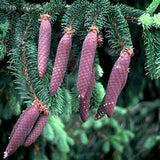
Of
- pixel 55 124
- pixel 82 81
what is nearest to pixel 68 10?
pixel 82 81

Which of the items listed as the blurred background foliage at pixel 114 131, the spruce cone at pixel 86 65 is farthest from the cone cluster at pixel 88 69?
the blurred background foliage at pixel 114 131

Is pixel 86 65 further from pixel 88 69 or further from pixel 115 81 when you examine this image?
pixel 115 81

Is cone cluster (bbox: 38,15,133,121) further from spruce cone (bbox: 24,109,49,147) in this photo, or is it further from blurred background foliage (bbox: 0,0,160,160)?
blurred background foliage (bbox: 0,0,160,160)

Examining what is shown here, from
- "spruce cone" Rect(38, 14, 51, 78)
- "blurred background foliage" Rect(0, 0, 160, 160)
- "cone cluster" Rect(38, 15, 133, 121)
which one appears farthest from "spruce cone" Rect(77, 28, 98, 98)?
"blurred background foliage" Rect(0, 0, 160, 160)

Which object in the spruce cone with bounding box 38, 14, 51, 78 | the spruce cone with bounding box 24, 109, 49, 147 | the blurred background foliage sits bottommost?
the blurred background foliage

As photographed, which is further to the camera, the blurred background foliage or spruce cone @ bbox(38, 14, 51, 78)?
the blurred background foliage

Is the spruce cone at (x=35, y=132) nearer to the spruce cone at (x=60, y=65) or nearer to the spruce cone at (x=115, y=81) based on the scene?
the spruce cone at (x=60, y=65)

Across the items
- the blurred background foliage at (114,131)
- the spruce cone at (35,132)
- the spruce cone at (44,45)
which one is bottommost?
the blurred background foliage at (114,131)

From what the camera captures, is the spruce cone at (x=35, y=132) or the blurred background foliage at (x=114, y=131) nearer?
the spruce cone at (x=35, y=132)

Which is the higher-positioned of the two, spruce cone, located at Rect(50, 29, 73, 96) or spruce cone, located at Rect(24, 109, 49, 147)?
spruce cone, located at Rect(50, 29, 73, 96)
